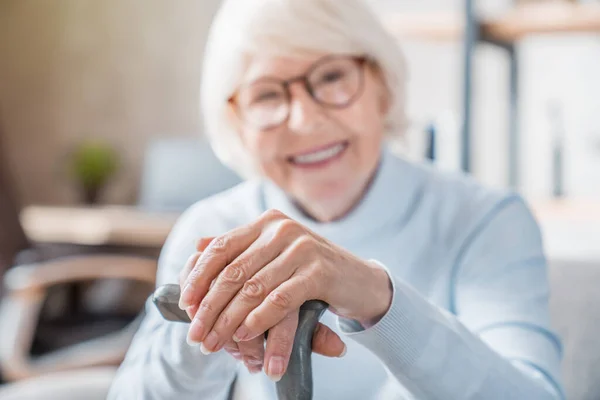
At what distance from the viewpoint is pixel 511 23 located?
1.74 meters

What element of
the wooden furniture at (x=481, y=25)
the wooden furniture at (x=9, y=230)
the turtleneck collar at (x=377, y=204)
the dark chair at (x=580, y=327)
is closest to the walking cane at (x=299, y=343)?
the turtleneck collar at (x=377, y=204)

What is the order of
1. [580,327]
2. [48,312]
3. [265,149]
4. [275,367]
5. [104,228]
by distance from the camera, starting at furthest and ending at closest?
[104,228] → [48,312] → [580,327] → [265,149] → [275,367]

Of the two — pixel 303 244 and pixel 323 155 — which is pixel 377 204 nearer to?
pixel 323 155

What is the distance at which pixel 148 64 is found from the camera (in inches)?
161

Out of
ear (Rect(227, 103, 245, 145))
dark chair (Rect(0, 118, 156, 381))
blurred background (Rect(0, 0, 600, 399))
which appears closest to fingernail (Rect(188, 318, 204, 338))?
ear (Rect(227, 103, 245, 145))

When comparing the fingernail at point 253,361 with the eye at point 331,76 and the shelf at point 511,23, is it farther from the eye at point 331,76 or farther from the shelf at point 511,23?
the shelf at point 511,23

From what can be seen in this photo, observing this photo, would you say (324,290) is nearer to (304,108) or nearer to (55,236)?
(304,108)

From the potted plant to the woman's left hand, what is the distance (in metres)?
3.41

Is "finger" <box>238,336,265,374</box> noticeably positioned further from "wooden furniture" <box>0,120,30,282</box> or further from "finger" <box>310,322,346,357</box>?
"wooden furniture" <box>0,120,30,282</box>

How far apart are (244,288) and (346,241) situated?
0.39 m

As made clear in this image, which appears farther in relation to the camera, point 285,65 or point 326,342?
point 285,65

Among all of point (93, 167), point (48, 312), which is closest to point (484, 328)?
point (48, 312)

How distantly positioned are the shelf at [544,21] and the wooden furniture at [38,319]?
1271 millimetres

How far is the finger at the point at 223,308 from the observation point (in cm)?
59
